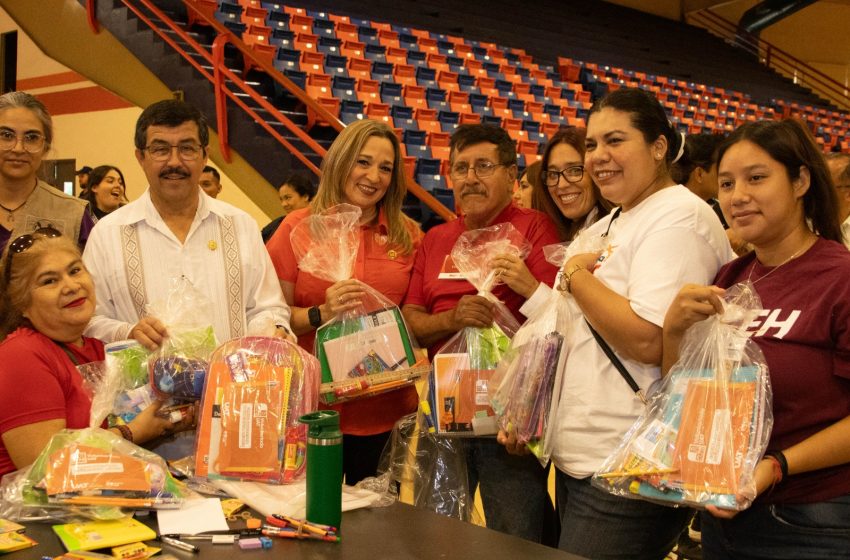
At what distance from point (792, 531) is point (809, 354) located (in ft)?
1.18

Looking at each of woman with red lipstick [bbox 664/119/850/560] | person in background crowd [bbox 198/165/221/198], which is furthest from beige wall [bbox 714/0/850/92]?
woman with red lipstick [bbox 664/119/850/560]

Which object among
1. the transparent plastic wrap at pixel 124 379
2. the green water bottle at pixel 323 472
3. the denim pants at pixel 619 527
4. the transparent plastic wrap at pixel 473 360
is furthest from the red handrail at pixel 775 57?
the green water bottle at pixel 323 472

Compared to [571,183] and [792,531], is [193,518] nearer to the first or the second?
[792,531]

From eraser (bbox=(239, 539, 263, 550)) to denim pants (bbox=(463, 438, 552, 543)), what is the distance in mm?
945

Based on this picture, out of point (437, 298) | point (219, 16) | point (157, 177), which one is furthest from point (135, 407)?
point (219, 16)

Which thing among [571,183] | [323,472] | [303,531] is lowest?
[303,531]

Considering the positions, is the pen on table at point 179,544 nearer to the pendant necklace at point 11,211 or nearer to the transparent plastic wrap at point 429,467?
the transparent plastic wrap at point 429,467


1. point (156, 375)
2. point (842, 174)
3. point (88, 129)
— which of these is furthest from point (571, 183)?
point (88, 129)

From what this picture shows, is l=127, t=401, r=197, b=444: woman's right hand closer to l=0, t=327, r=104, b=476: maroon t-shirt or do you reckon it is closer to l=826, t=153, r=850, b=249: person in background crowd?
l=0, t=327, r=104, b=476: maroon t-shirt

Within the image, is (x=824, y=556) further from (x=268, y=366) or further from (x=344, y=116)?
(x=344, y=116)

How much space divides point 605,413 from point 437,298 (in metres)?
0.73

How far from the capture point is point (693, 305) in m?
1.64

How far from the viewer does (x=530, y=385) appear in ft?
6.48

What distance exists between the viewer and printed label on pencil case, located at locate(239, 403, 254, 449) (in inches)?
70.7
